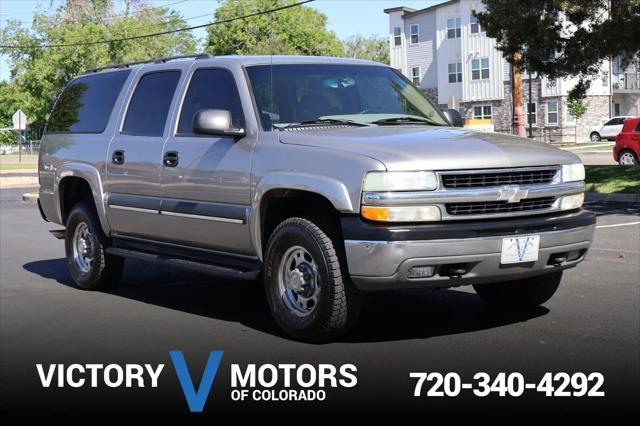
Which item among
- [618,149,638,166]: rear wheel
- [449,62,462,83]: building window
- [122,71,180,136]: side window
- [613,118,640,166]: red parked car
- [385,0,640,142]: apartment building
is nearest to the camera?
[122,71,180,136]: side window

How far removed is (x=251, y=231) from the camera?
22.1 ft

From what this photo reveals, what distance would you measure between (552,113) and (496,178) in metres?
54.1

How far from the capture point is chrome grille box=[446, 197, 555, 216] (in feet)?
19.6

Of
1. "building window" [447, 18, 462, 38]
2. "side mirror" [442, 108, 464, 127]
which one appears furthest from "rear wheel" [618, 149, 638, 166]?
"building window" [447, 18, 462, 38]

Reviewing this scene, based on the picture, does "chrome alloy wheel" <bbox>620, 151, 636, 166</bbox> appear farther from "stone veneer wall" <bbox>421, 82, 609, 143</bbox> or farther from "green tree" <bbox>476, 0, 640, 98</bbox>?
"stone veneer wall" <bbox>421, 82, 609, 143</bbox>

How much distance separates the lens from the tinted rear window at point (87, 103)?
877 cm

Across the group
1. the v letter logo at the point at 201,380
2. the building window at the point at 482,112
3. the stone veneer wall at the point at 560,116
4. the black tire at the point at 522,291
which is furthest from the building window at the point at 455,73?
the v letter logo at the point at 201,380

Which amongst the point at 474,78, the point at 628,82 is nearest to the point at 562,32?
the point at 474,78

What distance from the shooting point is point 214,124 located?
676 centimetres

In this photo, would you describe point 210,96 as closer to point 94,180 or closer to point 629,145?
point 94,180

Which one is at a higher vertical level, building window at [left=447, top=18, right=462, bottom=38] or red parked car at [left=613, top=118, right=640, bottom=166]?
building window at [left=447, top=18, right=462, bottom=38]

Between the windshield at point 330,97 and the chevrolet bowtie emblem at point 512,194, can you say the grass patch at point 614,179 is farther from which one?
the chevrolet bowtie emblem at point 512,194

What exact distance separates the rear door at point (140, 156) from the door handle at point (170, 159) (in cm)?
10

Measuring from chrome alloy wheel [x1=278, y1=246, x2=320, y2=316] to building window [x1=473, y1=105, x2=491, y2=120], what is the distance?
56495 mm
